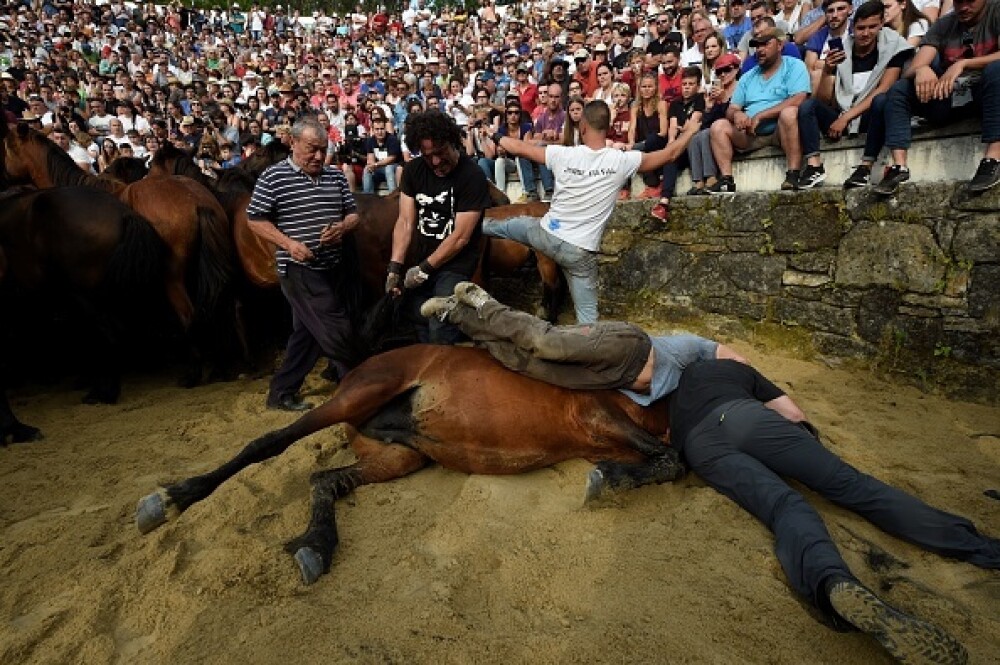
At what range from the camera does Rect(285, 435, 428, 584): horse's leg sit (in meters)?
2.34

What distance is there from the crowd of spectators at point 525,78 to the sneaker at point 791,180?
0.01 meters

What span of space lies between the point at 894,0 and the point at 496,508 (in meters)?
6.33

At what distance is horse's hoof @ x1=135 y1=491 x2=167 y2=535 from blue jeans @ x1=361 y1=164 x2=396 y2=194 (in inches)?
295

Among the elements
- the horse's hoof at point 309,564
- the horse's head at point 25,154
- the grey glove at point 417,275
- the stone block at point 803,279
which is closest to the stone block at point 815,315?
the stone block at point 803,279

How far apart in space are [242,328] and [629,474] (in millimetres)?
4397

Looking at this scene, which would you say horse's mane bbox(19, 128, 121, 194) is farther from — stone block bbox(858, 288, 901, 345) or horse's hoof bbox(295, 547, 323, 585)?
stone block bbox(858, 288, 901, 345)

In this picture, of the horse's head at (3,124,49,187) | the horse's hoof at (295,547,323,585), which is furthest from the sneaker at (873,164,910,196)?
the horse's head at (3,124,49,187)

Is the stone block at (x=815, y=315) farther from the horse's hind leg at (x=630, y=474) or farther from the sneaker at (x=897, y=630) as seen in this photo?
the sneaker at (x=897, y=630)

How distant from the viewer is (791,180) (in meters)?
4.65

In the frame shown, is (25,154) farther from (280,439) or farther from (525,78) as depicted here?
(525,78)

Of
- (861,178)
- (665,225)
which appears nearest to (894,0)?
(861,178)

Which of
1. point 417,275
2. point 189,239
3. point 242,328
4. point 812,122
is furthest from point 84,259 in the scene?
point 812,122

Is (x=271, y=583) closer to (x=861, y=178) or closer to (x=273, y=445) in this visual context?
(x=273, y=445)

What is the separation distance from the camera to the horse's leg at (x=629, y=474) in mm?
2631
